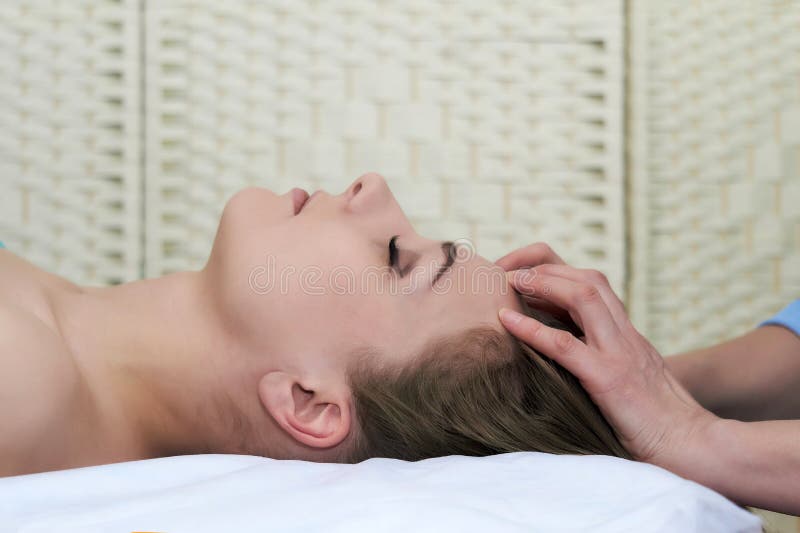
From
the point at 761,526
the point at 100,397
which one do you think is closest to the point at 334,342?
the point at 100,397

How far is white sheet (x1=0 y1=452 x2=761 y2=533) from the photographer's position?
608 mm

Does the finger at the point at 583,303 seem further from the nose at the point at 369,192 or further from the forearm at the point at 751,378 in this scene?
the forearm at the point at 751,378

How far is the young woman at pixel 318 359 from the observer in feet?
2.95

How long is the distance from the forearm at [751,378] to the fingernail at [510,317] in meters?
0.39

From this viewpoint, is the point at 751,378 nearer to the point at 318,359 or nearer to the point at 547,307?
the point at 547,307

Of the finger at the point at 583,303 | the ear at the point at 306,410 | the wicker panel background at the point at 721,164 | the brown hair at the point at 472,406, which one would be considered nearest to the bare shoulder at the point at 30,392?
the ear at the point at 306,410

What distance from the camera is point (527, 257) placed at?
114 centimetres

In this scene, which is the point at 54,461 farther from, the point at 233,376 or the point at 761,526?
the point at 761,526

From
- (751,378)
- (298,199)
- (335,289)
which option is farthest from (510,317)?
(751,378)

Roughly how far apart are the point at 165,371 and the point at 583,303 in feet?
1.69

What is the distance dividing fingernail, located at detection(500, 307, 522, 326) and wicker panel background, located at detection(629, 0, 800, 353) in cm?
95

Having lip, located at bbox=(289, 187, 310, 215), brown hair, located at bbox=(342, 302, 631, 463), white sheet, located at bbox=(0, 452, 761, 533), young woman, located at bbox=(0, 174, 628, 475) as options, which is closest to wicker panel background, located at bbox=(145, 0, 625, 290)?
lip, located at bbox=(289, 187, 310, 215)

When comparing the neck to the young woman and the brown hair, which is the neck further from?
the brown hair

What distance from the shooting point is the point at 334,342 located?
3.04 feet
